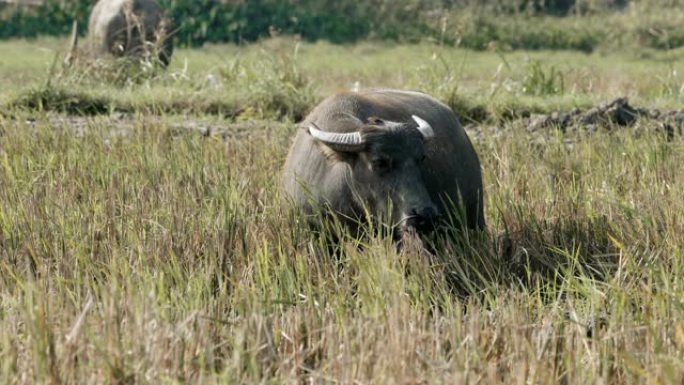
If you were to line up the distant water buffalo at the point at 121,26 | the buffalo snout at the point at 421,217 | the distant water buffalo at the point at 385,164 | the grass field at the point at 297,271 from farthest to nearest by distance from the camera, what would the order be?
the distant water buffalo at the point at 121,26 → the distant water buffalo at the point at 385,164 → the buffalo snout at the point at 421,217 → the grass field at the point at 297,271

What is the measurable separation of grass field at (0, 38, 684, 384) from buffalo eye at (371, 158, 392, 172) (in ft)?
0.96

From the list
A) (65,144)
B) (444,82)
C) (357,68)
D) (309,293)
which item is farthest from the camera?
(357,68)

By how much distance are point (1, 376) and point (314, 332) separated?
2.98ft

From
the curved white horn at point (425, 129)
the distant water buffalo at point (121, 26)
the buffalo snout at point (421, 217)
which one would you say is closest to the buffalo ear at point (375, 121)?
the curved white horn at point (425, 129)

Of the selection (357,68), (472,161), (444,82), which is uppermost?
(472,161)

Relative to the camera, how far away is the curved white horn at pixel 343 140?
17.0ft

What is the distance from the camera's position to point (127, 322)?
3453 mm

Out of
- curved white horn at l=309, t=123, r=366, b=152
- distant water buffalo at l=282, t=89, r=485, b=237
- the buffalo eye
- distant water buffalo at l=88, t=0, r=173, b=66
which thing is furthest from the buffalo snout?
distant water buffalo at l=88, t=0, r=173, b=66

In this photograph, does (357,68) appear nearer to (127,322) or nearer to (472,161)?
(472,161)

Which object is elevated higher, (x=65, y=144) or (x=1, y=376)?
(x=1, y=376)

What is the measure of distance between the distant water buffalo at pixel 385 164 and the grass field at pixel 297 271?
160 millimetres

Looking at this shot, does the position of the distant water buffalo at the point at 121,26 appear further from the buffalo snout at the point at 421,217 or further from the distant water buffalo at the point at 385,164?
the buffalo snout at the point at 421,217

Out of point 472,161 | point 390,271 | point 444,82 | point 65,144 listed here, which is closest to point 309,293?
point 390,271

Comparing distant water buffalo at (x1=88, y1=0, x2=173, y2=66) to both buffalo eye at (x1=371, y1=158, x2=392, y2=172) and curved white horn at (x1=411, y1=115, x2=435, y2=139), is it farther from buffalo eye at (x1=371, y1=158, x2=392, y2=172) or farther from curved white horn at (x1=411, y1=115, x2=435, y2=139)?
buffalo eye at (x1=371, y1=158, x2=392, y2=172)
